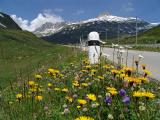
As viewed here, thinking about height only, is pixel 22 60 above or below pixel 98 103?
below

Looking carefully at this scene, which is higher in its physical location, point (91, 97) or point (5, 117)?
point (91, 97)

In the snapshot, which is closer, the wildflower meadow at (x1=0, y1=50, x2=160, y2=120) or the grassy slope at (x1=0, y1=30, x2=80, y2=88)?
the wildflower meadow at (x1=0, y1=50, x2=160, y2=120)

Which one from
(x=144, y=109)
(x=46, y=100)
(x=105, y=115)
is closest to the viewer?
(x=144, y=109)

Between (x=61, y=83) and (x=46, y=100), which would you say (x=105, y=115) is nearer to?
(x=46, y=100)

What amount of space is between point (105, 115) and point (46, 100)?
2.25m

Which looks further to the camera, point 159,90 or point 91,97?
point 159,90

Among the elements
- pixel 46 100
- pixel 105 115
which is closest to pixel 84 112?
pixel 105 115

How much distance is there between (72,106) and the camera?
6965 millimetres

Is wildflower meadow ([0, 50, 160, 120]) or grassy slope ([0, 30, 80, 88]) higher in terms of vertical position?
wildflower meadow ([0, 50, 160, 120])

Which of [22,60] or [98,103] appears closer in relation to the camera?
[98,103]

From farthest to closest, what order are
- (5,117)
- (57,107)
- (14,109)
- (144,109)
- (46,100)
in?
(46,100), (57,107), (14,109), (5,117), (144,109)

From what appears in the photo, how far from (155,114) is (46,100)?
2.97 meters

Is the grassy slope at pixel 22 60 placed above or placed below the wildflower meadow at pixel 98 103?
below

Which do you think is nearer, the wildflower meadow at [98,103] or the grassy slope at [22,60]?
the wildflower meadow at [98,103]
